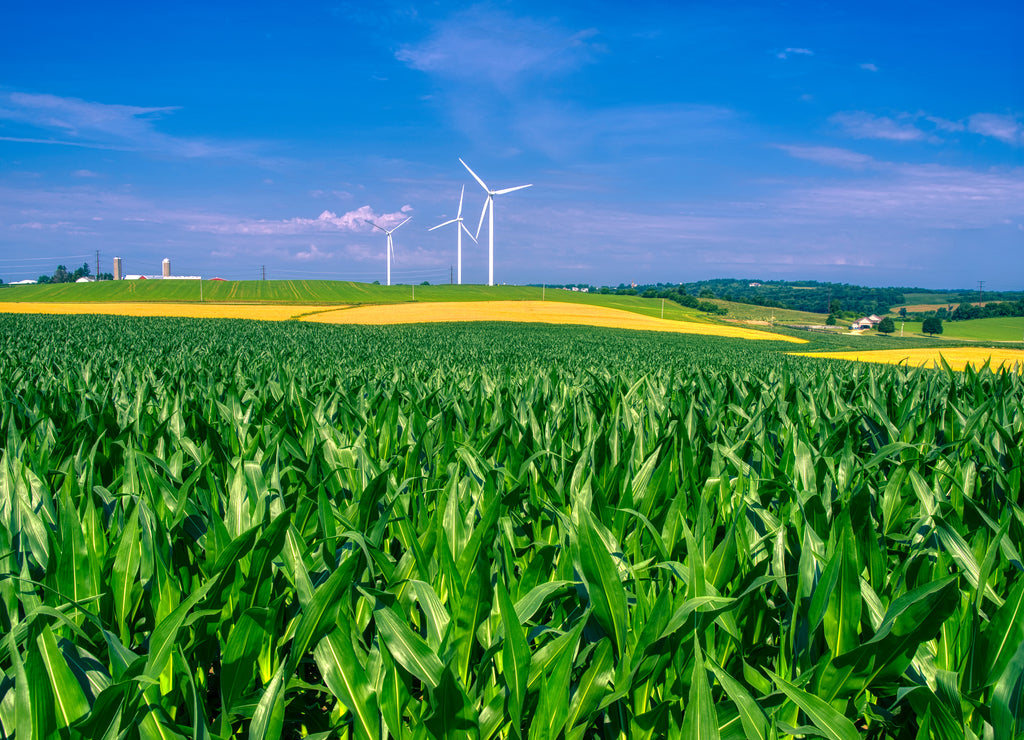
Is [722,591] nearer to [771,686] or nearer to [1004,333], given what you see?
[771,686]

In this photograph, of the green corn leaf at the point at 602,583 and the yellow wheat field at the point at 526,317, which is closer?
the green corn leaf at the point at 602,583

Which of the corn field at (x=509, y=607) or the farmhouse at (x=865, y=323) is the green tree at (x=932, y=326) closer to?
the farmhouse at (x=865, y=323)

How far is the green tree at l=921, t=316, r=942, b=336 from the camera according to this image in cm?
10488

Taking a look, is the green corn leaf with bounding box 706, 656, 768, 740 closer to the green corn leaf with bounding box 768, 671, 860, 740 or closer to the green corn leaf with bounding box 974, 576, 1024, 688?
the green corn leaf with bounding box 768, 671, 860, 740

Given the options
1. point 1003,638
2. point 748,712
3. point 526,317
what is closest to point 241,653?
point 748,712

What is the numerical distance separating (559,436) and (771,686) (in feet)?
5.39

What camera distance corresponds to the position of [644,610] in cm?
150

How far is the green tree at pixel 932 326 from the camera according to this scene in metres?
105

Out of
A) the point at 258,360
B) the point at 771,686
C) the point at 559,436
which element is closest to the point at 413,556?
the point at 771,686

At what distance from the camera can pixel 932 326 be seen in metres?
106

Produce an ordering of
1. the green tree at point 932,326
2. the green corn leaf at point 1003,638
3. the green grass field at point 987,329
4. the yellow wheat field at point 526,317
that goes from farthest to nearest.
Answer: the green tree at point 932,326, the green grass field at point 987,329, the yellow wheat field at point 526,317, the green corn leaf at point 1003,638

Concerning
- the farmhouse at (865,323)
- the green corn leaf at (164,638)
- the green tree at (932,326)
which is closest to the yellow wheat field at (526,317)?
the green corn leaf at (164,638)

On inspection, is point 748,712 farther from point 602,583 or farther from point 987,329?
point 987,329

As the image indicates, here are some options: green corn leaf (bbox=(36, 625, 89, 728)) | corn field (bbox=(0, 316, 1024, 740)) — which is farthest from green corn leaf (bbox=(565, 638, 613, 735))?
green corn leaf (bbox=(36, 625, 89, 728))
